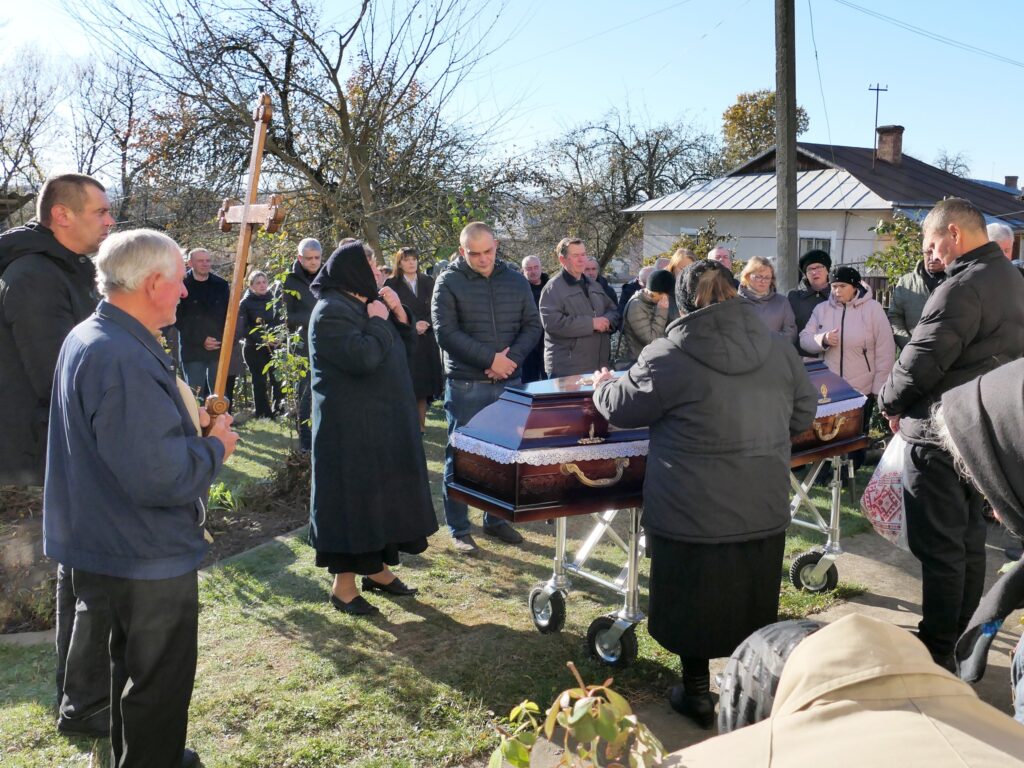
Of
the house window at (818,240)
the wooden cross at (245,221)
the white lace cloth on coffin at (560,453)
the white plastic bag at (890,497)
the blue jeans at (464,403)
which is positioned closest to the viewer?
the wooden cross at (245,221)

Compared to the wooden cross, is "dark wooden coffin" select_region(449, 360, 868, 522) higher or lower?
lower

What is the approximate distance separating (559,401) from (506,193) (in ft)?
32.3

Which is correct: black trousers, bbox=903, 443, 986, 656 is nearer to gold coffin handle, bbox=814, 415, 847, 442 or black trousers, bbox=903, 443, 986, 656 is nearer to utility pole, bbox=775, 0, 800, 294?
gold coffin handle, bbox=814, 415, 847, 442

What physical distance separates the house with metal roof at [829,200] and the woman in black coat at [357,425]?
64.7ft

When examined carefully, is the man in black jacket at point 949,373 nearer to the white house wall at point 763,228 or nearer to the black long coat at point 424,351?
the black long coat at point 424,351

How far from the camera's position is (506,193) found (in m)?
13.3

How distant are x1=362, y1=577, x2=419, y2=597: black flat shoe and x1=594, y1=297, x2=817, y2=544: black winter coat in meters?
1.98

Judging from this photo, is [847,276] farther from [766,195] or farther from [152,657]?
[766,195]

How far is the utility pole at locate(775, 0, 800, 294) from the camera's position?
367 inches

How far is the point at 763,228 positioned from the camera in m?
26.2

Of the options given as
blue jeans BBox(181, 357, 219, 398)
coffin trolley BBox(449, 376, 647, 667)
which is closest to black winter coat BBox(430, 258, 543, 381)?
coffin trolley BBox(449, 376, 647, 667)

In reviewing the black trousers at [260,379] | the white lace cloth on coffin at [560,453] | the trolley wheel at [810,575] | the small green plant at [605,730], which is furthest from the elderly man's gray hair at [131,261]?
the black trousers at [260,379]

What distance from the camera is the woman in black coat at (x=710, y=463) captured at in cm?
333

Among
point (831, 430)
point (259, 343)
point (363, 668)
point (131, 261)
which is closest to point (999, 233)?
point (831, 430)
